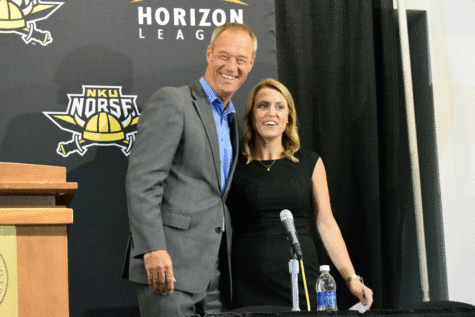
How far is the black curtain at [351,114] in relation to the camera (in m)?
3.25

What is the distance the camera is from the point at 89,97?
271 centimetres

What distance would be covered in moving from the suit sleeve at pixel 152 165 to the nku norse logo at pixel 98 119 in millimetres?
370

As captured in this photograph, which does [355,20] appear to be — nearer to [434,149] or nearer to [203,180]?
[434,149]

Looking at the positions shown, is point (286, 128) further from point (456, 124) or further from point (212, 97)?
point (456, 124)

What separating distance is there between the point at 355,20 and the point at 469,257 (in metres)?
1.59

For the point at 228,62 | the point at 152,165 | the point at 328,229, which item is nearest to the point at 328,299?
the point at 328,229

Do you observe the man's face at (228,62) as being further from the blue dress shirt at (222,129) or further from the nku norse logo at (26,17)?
the nku norse logo at (26,17)

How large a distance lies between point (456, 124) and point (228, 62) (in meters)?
1.73

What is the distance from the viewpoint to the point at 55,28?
2707mm

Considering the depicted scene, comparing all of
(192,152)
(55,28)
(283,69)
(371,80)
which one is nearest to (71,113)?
(55,28)

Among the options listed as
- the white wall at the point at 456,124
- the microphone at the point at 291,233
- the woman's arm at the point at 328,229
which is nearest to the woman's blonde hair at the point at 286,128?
the woman's arm at the point at 328,229

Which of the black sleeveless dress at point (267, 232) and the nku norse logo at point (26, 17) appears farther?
the nku norse logo at point (26, 17)

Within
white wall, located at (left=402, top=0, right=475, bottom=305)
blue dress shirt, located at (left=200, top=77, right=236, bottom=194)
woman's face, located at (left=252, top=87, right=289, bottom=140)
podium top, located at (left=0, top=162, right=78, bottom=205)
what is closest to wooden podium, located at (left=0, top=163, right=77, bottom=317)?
podium top, located at (left=0, top=162, right=78, bottom=205)

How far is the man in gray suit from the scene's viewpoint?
2182 millimetres
